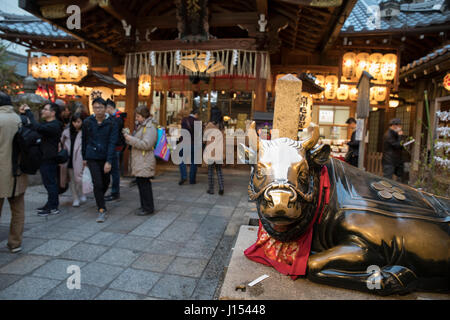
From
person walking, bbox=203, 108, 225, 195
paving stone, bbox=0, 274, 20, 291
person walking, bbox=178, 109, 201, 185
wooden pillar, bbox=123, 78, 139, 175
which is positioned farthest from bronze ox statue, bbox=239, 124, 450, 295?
wooden pillar, bbox=123, 78, 139, 175

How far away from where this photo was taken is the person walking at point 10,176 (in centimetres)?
359

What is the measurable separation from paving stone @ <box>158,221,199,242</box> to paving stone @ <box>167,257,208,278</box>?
0.69 m

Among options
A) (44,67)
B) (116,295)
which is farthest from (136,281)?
(44,67)

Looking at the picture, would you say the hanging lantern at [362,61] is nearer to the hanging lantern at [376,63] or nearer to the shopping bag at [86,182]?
the hanging lantern at [376,63]

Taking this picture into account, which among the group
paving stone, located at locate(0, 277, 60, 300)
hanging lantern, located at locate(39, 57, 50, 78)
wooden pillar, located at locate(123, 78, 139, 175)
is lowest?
paving stone, located at locate(0, 277, 60, 300)

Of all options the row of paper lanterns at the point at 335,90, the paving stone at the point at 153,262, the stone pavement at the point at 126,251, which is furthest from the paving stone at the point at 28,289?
the row of paper lanterns at the point at 335,90

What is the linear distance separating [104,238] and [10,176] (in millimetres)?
1503

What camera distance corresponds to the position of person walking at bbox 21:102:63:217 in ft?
16.5

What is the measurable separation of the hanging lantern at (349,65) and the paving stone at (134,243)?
8510 millimetres

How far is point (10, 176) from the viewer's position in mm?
3629

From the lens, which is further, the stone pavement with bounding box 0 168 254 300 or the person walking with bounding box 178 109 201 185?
the person walking with bounding box 178 109 201 185

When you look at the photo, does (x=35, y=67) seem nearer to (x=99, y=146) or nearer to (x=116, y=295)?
(x=99, y=146)

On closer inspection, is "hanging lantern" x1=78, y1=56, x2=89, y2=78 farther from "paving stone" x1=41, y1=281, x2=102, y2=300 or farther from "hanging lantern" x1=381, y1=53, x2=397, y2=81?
"hanging lantern" x1=381, y1=53, x2=397, y2=81
